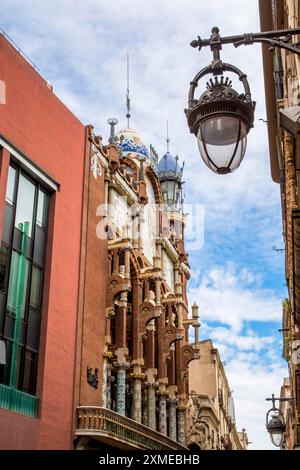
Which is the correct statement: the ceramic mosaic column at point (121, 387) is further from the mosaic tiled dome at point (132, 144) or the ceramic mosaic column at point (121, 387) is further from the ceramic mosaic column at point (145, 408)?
the mosaic tiled dome at point (132, 144)

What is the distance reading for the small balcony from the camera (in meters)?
23.5

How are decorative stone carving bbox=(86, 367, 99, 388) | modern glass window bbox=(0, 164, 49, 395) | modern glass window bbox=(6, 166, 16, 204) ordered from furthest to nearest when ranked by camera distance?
decorative stone carving bbox=(86, 367, 99, 388) < modern glass window bbox=(6, 166, 16, 204) < modern glass window bbox=(0, 164, 49, 395)

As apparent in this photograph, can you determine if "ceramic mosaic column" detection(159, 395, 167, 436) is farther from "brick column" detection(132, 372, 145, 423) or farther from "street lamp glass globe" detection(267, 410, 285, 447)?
"street lamp glass globe" detection(267, 410, 285, 447)

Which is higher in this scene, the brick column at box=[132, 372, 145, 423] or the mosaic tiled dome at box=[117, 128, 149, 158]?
the mosaic tiled dome at box=[117, 128, 149, 158]

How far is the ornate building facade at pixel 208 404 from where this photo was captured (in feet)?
127

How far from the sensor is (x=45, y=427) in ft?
71.3

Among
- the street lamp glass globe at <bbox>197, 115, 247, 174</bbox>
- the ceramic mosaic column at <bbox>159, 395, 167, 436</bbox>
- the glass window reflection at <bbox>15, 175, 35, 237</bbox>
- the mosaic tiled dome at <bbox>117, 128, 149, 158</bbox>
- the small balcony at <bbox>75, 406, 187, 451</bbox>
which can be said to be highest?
the mosaic tiled dome at <bbox>117, 128, 149, 158</bbox>

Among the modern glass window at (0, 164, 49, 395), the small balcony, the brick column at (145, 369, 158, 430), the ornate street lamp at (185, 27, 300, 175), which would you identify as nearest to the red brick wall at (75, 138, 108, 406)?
the small balcony

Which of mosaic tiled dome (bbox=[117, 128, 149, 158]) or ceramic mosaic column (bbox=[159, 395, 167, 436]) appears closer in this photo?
ceramic mosaic column (bbox=[159, 395, 167, 436])

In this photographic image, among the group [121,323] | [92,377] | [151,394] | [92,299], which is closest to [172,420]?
[151,394]

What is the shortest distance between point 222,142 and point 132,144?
3139cm

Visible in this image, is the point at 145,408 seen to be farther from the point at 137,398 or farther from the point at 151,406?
the point at 137,398

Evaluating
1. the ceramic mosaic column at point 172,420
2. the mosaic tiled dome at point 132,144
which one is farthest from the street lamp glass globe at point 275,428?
the mosaic tiled dome at point 132,144

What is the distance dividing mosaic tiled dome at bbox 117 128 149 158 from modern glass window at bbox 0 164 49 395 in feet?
44.1
